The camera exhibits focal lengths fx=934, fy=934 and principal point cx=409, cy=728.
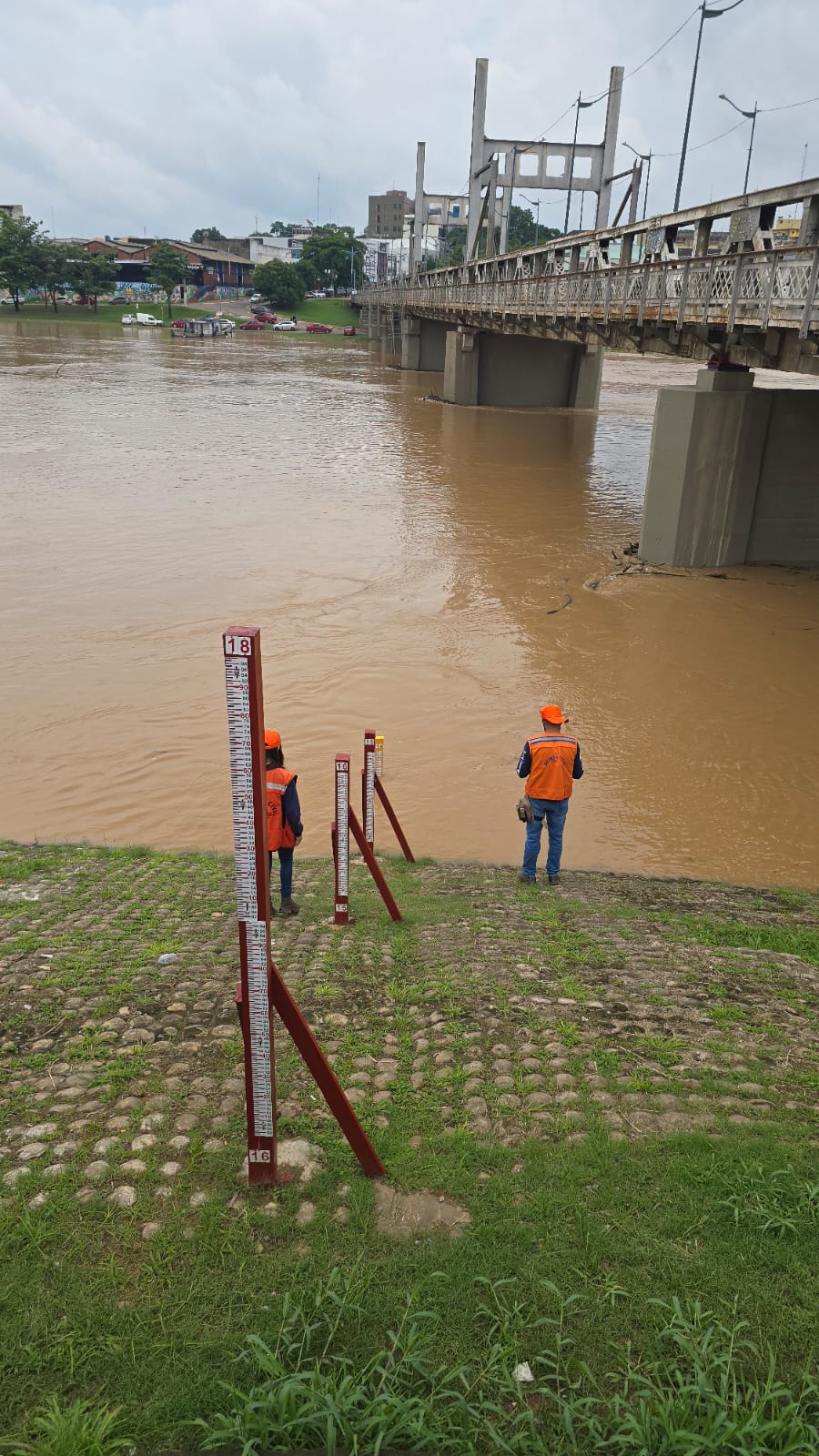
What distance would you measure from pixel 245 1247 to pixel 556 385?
51.4 metres

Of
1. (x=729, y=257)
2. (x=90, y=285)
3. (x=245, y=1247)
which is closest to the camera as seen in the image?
(x=245, y=1247)

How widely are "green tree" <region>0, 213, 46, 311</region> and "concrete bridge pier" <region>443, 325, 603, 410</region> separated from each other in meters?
68.5

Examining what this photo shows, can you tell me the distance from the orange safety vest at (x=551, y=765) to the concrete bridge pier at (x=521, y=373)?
4448 centimetres

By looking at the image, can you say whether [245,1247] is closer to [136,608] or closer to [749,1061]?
[749,1061]

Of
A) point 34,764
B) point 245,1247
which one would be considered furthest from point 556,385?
point 245,1247

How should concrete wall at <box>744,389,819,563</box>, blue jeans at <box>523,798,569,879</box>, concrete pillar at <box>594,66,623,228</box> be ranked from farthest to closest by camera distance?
concrete pillar at <box>594,66,623,228</box>
concrete wall at <box>744,389,819,563</box>
blue jeans at <box>523,798,569,879</box>

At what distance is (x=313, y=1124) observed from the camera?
3.93 metres

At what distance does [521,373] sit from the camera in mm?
49219

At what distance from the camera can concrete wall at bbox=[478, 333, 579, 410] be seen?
48625 mm

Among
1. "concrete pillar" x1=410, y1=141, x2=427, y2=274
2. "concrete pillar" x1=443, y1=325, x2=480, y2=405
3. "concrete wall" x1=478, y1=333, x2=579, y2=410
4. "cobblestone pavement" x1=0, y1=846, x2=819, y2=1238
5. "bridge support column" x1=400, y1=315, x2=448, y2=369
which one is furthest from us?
"concrete pillar" x1=410, y1=141, x2=427, y2=274

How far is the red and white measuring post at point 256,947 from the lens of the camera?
2.88m

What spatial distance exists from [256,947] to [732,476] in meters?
18.5

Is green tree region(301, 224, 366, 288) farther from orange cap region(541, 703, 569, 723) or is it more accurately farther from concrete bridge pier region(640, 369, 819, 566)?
orange cap region(541, 703, 569, 723)

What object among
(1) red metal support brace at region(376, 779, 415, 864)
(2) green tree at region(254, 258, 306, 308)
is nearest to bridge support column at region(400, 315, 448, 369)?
(2) green tree at region(254, 258, 306, 308)
